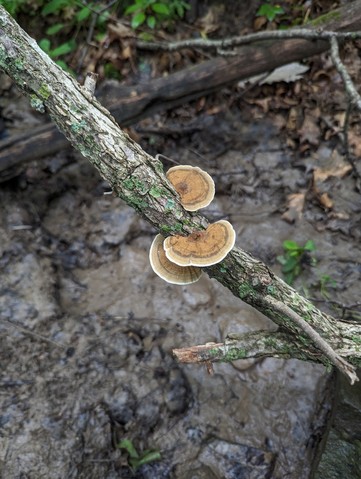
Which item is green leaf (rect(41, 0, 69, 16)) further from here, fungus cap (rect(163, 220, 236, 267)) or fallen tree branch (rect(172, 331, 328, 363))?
fallen tree branch (rect(172, 331, 328, 363))

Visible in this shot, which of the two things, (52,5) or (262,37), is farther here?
(52,5)

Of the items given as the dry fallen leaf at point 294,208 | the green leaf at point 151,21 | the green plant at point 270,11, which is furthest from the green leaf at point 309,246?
the green leaf at point 151,21

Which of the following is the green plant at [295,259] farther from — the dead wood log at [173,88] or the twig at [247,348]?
the dead wood log at [173,88]

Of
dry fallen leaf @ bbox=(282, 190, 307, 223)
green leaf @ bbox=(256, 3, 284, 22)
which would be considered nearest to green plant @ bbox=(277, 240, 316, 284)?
dry fallen leaf @ bbox=(282, 190, 307, 223)

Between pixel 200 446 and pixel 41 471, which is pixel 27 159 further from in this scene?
pixel 200 446

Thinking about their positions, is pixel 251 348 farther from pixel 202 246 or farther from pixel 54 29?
pixel 54 29

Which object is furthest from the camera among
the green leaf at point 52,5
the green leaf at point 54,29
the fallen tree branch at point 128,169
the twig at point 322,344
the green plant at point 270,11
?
the green leaf at point 54,29

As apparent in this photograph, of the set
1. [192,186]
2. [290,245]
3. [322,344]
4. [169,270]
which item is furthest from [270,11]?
[322,344]
